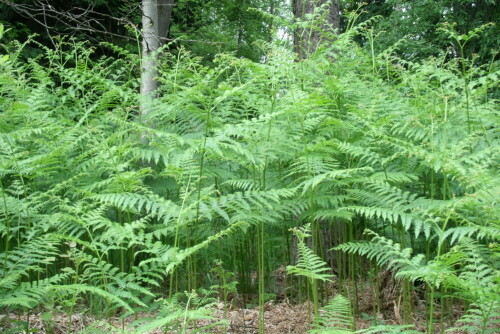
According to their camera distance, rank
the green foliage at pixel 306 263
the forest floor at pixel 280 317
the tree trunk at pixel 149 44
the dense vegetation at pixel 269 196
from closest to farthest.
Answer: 1. the green foliage at pixel 306 263
2. the dense vegetation at pixel 269 196
3. the forest floor at pixel 280 317
4. the tree trunk at pixel 149 44

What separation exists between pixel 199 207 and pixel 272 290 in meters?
1.37

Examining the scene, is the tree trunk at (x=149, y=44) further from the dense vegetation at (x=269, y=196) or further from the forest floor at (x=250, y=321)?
the forest floor at (x=250, y=321)

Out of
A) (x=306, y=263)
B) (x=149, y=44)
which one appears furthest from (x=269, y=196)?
(x=149, y=44)

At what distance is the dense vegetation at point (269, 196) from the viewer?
7.19 feet

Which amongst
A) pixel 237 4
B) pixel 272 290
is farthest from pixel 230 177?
pixel 237 4

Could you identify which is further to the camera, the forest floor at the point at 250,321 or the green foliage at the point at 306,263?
the forest floor at the point at 250,321

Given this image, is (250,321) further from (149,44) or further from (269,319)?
(149,44)

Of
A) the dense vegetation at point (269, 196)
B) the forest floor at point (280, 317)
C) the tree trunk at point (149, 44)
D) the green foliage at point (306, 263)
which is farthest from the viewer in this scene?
the tree trunk at point (149, 44)

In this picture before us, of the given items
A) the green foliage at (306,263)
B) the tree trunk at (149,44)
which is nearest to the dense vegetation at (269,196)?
the green foliage at (306,263)

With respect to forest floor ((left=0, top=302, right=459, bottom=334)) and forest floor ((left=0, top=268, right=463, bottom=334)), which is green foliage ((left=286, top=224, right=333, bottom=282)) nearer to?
forest floor ((left=0, top=268, right=463, bottom=334))

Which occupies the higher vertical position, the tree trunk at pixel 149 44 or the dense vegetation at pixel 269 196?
the tree trunk at pixel 149 44

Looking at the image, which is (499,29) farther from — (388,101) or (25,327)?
(25,327)

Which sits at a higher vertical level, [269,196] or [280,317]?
[269,196]

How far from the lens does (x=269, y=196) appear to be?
248 centimetres
